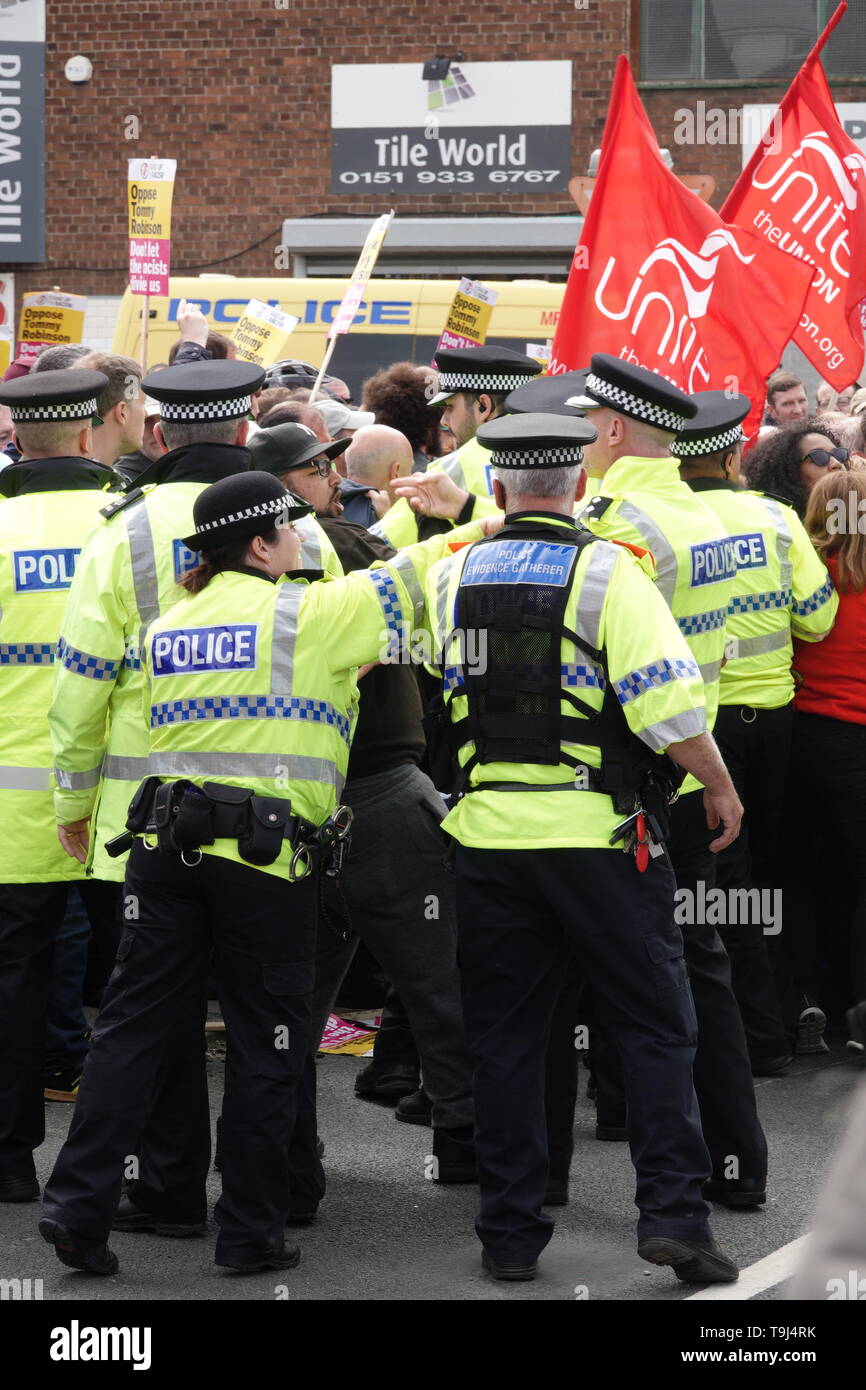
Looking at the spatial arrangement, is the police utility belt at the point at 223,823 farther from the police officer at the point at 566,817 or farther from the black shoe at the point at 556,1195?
the black shoe at the point at 556,1195

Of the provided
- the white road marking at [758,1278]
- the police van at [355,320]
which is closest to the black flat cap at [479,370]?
the white road marking at [758,1278]

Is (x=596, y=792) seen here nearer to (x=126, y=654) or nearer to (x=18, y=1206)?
(x=126, y=654)

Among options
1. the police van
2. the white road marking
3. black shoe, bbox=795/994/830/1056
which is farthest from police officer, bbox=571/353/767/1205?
the police van

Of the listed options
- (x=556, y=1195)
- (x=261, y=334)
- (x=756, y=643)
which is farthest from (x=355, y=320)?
(x=556, y=1195)

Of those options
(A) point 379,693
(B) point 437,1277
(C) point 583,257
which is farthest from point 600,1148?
(C) point 583,257

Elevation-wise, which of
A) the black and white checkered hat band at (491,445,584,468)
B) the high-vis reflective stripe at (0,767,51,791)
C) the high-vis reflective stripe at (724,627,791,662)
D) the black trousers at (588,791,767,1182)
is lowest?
the black trousers at (588,791,767,1182)

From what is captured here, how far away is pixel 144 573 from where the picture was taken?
4.81 m

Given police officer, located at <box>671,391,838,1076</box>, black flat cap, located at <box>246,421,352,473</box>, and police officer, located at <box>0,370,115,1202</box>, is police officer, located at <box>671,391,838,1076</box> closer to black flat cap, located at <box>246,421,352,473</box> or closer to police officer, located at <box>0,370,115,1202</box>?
black flat cap, located at <box>246,421,352,473</box>

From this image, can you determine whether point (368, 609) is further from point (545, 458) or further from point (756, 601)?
point (756, 601)

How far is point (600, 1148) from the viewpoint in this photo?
5.68 metres

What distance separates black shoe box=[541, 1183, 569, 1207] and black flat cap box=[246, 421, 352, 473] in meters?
2.13

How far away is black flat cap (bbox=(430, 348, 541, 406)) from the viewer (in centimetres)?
646

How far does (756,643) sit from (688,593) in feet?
3.82

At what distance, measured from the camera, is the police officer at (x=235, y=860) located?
14.6 ft
